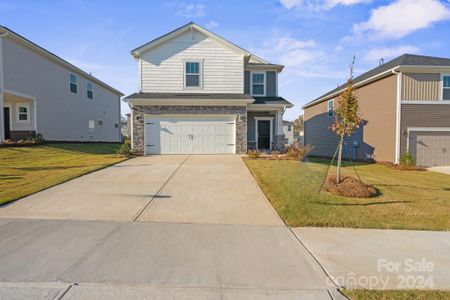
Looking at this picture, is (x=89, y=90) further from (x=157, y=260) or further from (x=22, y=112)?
(x=157, y=260)

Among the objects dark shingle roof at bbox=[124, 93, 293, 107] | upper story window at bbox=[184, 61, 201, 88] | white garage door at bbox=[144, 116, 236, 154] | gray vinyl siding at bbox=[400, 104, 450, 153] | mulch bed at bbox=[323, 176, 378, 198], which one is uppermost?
upper story window at bbox=[184, 61, 201, 88]

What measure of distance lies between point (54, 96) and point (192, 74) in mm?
11450

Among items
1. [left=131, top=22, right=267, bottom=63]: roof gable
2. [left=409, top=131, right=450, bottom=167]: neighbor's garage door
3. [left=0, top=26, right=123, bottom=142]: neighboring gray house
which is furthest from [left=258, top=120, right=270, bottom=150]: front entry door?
[left=0, top=26, right=123, bottom=142]: neighboring gray house

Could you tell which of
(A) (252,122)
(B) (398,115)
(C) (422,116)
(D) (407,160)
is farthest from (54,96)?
(C) (422,116)

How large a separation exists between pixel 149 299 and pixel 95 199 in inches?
166

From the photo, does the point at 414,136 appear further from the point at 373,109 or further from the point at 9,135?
the point at 9,135

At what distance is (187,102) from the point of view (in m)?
14.4

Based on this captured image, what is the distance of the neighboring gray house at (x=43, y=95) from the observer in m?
15.3

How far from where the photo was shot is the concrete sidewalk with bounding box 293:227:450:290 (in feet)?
10.0

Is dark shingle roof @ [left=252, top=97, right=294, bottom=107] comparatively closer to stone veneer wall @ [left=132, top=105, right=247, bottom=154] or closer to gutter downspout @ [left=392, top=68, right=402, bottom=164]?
stone veneer wall @ [left=132, top=105, right=247, bottom=154]

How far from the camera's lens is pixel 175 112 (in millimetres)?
14531

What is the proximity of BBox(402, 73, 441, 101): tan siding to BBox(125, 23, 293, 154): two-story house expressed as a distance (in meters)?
6.36

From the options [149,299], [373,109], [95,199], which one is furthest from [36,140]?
[373,109]

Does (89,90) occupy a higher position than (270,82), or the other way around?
(89,90)
